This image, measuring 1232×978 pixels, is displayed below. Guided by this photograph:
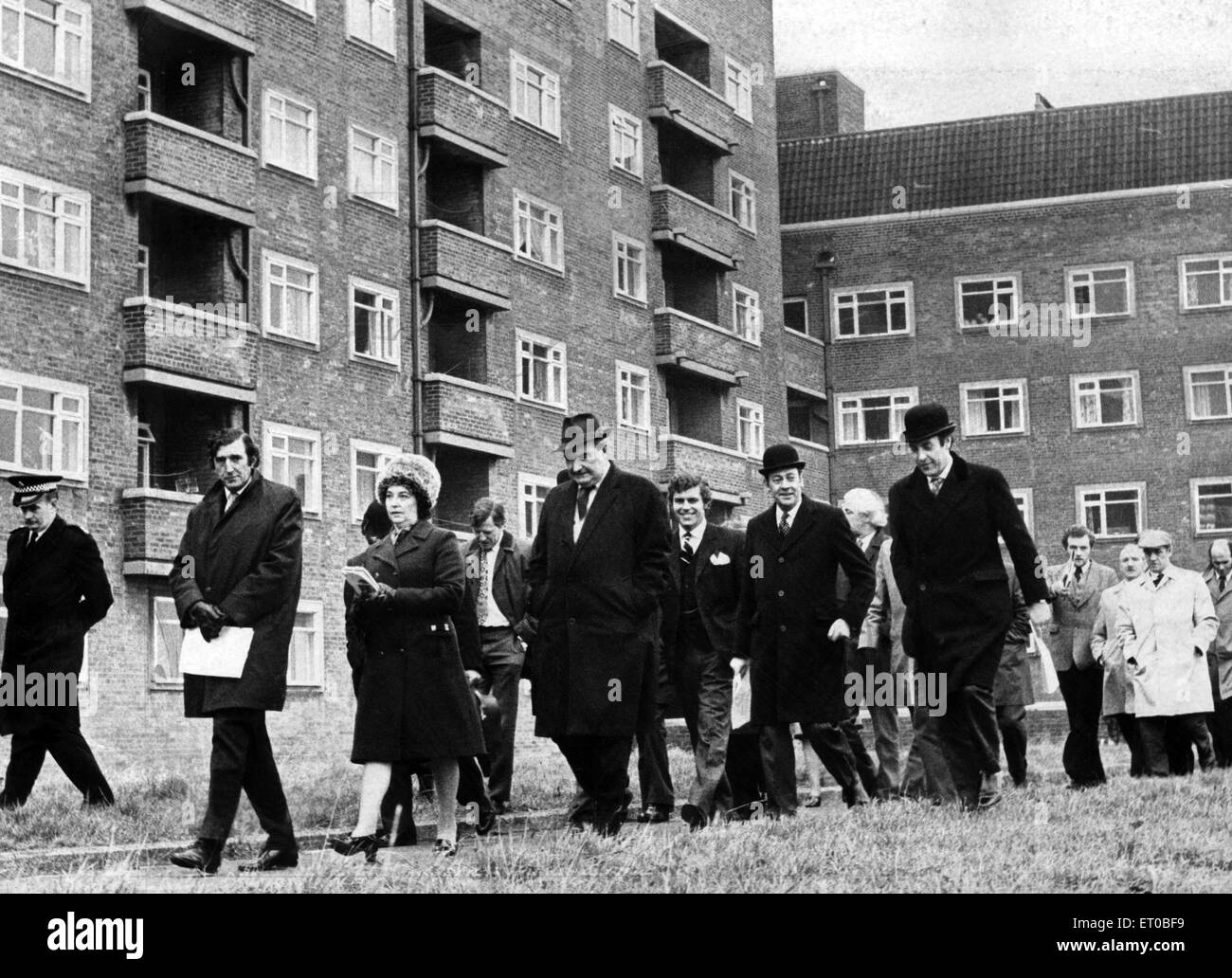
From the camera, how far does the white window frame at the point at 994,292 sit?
60094 mm

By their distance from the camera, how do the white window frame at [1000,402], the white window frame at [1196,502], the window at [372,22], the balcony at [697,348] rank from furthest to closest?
1. the white window frame at [1000,402]
2. the white window frame at [1196,502]
3. the balcony at [697,348]
4. the window at [372,22]

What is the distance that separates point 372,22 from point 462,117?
2738mm

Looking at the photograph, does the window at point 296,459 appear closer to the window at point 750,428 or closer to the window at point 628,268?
the window at point 628,268

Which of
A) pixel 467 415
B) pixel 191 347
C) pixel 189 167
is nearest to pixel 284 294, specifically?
pixel 191 347

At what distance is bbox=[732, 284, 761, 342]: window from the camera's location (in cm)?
5344

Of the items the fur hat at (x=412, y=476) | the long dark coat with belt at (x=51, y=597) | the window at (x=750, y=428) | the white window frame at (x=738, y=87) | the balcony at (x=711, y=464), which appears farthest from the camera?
the white window frame at (x=738, y=87)

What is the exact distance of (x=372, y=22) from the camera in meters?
39.6

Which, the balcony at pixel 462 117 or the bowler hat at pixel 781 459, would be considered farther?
the balcony at pixel 462 117

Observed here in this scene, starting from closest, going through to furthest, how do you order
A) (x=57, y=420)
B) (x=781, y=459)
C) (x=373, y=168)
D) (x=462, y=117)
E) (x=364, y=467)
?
(x=781, y=459) → (x=57, y=420) → (x=364, y=467) → (x=373, y=168) → (x=462, y=117)

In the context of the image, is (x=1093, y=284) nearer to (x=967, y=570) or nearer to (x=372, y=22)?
(x=372, y=22)

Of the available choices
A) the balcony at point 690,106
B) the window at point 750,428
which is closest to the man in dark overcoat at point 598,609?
the balcony at point 690,106

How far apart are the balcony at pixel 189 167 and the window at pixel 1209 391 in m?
32.4

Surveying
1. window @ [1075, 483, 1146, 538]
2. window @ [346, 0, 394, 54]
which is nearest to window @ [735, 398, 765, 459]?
window @ [1075, 483, 1146, 538]
